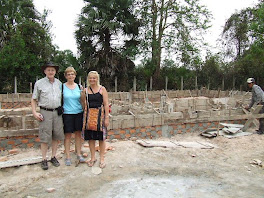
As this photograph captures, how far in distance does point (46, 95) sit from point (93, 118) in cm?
79

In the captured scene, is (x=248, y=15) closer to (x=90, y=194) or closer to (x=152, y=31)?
(x=152, y=31)

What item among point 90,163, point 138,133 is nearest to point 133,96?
point 138,133

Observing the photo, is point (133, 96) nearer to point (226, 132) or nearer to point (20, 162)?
point (226, 132)

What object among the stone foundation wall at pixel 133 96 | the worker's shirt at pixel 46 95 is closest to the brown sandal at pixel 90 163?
the worker's shirt at pixel 46 95

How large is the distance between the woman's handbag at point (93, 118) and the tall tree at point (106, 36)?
11225mm

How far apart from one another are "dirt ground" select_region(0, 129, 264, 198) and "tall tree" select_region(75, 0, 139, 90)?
10.4m

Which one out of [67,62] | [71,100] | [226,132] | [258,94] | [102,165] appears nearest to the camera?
[71,100]

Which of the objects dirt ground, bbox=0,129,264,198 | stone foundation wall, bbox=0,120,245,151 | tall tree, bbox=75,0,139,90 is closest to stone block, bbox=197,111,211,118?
stone foundation wall, bbox=0,120,245,151

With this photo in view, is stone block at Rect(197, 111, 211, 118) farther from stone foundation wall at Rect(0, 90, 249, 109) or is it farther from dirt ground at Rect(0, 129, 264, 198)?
stone foundation wall at Rect(0, 90, 249, 109)

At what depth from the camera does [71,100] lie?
3.85 meters

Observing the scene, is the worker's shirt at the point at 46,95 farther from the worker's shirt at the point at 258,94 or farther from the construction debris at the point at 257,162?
the worker's shirt at the point at 258,94

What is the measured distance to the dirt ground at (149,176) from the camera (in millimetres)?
3285

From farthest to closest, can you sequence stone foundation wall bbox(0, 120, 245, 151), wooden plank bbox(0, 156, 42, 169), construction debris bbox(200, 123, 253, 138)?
construction debris bbox(200, 123, 253, 138) → stone foundation wall bbox(0, 120, 245, 151) → wooden plank bbox(0, 156, 42, 169)

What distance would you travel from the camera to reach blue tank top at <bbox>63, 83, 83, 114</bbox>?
3842 millimetres
